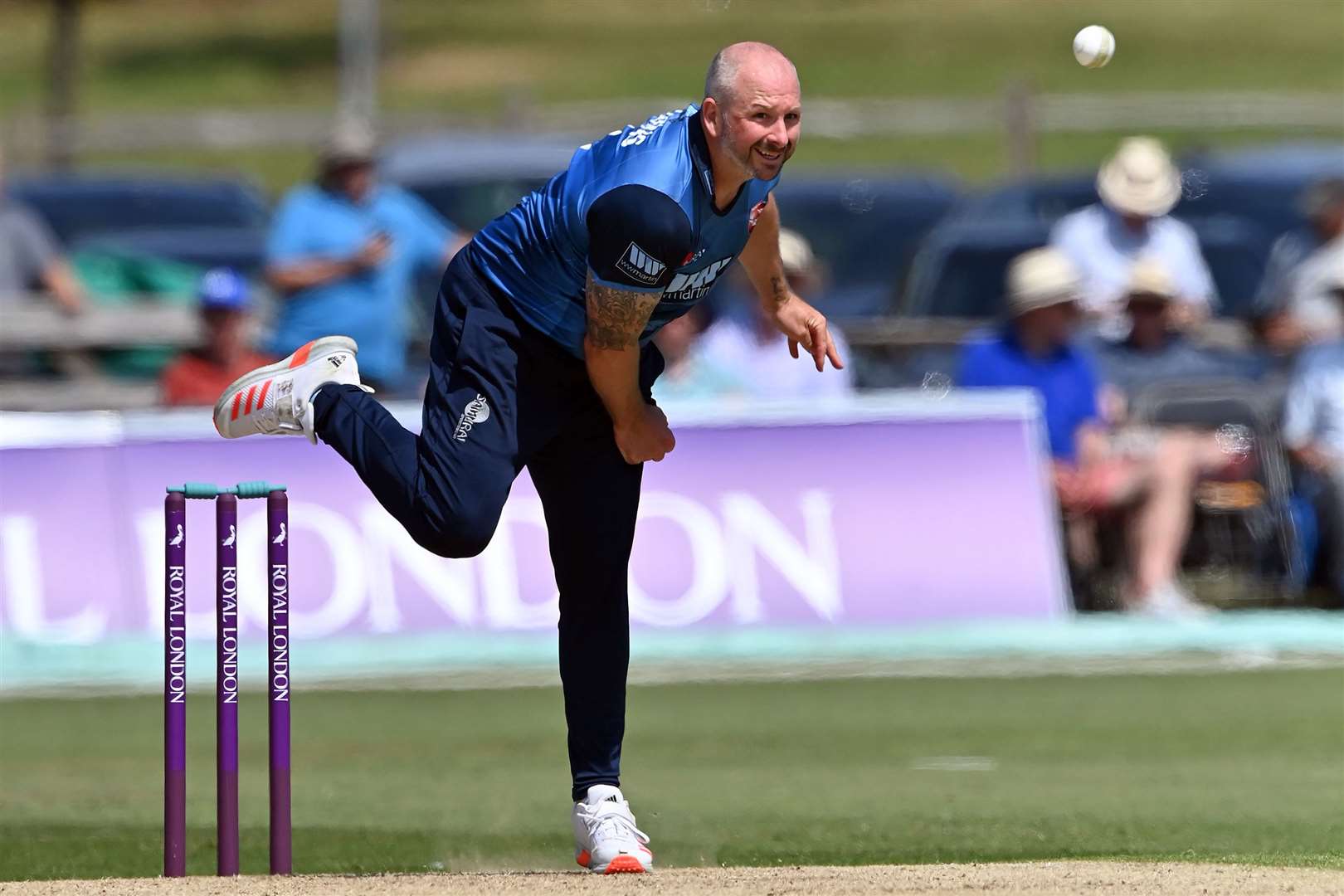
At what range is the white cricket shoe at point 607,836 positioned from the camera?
5.95 meters

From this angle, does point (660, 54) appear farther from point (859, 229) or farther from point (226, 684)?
point (226, 684)

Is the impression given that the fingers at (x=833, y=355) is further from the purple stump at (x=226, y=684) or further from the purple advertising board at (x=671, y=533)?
the purple advertising board at (x=671, y=533)

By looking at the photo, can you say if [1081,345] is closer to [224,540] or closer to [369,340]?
[369,340]

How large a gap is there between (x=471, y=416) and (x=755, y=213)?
2.93 ft

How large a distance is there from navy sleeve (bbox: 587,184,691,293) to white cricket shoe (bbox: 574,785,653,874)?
4.80 feet

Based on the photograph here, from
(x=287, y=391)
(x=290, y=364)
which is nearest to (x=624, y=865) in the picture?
(x=287, y=391)

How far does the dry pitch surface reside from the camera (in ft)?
17.3

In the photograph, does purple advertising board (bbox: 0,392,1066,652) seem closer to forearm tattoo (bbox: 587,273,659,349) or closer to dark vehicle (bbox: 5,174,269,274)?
forearm tattoo (bbox: 587,273,659,349)

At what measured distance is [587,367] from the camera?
19.3 ft

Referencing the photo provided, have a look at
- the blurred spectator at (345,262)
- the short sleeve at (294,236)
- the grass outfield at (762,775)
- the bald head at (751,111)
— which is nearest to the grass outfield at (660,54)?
the blurred spectator at (345,262)

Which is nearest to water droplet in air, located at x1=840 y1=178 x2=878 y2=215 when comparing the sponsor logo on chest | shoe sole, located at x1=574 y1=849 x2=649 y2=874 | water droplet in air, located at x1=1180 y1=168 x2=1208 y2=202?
water droplet in air, located at x1=1180 y1=168 x2=1208 y2=202

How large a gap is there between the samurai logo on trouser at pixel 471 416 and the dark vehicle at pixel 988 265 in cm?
871

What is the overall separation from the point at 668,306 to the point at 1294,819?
8.28ft

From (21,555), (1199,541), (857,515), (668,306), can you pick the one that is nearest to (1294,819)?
(668,306)
